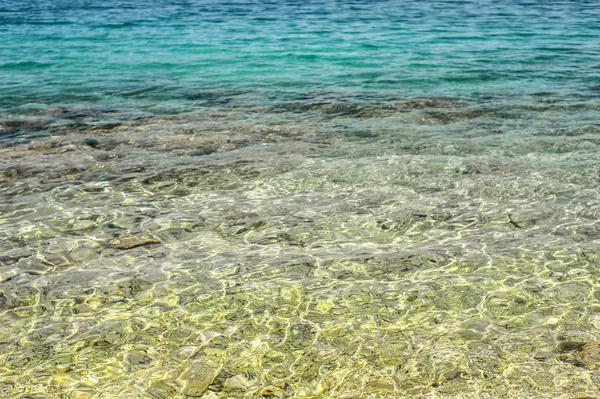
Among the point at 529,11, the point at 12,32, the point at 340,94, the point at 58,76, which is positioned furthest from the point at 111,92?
the point at 529,11

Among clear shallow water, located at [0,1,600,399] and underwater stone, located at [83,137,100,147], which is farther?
underwater stone, located at [83,137,100,147]

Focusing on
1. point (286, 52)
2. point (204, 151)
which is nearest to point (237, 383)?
point (204, 151)

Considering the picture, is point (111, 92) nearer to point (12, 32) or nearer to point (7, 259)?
point (7, 259)

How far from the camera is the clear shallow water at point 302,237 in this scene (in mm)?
3650

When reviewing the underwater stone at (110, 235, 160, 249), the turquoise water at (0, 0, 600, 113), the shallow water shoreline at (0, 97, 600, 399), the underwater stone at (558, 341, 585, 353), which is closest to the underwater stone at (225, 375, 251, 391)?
the shallow water shoreline at (0, 97, 600, 399)

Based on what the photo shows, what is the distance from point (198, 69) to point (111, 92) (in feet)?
8.69

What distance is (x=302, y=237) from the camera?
530cm

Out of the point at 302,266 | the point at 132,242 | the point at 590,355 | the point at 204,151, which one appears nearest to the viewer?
the point at 590,355

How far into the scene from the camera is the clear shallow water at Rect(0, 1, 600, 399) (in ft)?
12.0

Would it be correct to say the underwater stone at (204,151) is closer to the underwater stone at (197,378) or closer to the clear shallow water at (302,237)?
the clear shallow water at (302,237)

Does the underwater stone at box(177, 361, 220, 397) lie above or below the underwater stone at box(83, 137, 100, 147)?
above

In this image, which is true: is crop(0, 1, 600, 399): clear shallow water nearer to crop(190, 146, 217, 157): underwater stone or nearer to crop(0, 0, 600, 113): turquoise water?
crop(190, 146, 217, 157): underwater stone

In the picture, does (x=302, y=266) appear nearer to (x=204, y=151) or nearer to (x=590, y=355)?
(x=590, y=355)

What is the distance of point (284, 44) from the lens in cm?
1672
